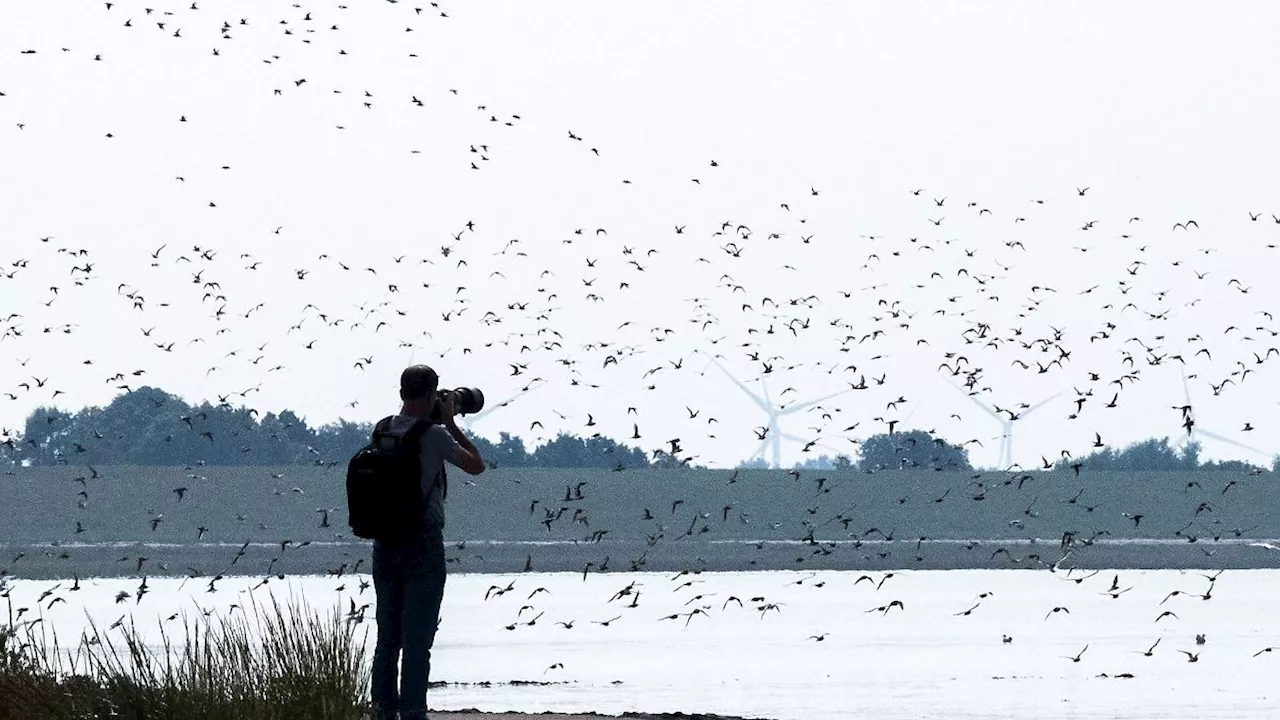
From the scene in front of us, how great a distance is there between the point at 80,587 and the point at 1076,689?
119 feet

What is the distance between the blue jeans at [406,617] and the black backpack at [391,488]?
0.17 meters

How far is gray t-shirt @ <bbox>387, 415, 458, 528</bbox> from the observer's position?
17141mm

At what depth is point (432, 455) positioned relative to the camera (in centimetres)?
1723

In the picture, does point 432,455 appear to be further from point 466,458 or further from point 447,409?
point 447,409

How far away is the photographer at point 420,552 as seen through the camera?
56.6ft

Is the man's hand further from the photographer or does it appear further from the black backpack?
the black backpack

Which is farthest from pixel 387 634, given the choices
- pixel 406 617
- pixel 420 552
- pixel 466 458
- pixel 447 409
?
pixel 447 409

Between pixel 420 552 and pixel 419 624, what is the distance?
1.83 feet

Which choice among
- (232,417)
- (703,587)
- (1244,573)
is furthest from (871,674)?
(232,417)

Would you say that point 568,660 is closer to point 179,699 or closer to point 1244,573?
point 179,699

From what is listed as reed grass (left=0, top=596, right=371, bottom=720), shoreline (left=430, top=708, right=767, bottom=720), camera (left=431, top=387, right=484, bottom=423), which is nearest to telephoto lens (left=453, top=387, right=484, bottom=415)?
camera (left=431, top=387, right=484, bottom=423)

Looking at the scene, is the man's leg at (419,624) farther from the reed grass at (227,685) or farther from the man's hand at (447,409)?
the man's hand at (447,409)

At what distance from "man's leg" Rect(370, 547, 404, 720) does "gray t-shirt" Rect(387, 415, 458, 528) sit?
0.49m

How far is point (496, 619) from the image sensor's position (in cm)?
4512
